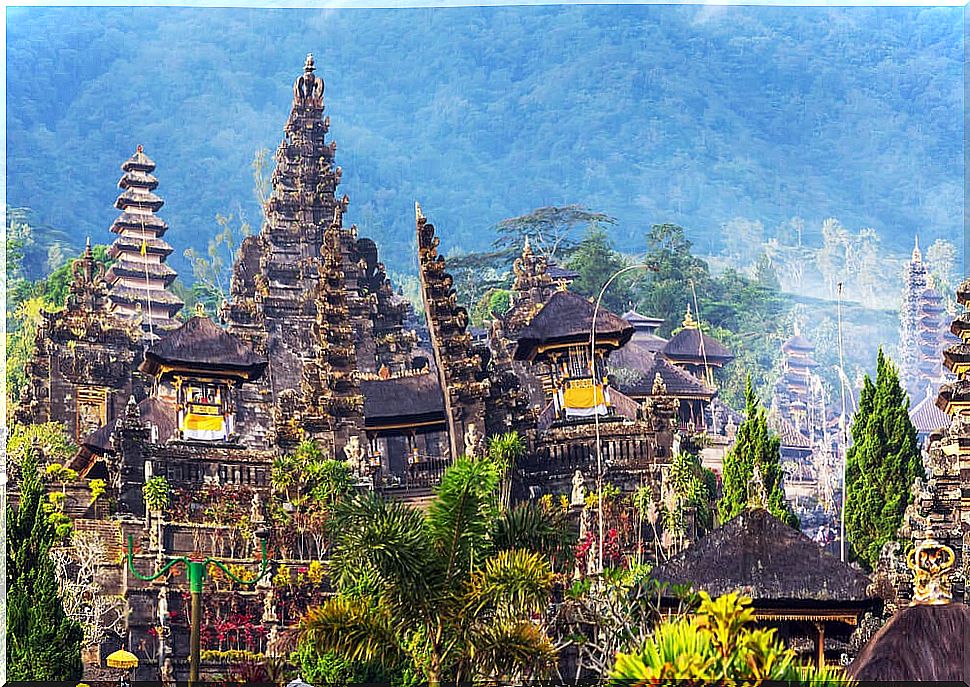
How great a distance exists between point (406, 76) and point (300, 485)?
394 cm

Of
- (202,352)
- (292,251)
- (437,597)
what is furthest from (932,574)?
(202,352)

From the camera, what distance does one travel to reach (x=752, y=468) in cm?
1472

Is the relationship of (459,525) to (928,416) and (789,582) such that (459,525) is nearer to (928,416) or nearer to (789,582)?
(789,582)

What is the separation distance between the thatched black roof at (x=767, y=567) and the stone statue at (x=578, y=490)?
6.43ft

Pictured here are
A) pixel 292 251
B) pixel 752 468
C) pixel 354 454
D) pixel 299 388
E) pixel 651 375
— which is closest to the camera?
pixel 752 468

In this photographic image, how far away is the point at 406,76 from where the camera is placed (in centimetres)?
1533

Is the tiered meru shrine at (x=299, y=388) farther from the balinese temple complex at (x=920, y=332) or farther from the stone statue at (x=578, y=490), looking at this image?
the balinese temple complex at (x=920, y=332)

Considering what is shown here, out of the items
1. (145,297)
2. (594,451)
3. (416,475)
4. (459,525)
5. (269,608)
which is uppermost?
(145,297)

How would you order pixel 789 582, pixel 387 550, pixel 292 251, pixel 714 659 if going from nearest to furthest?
pixel 714 659
pixel 387 550
pixel 789 582
pixel 292 251

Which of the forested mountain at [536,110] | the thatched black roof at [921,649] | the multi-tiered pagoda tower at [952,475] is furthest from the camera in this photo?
the forested mountain at [536,110]

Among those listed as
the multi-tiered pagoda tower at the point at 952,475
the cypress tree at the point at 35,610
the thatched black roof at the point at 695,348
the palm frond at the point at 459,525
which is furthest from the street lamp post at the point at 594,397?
the cypress tree at the point at 35,610

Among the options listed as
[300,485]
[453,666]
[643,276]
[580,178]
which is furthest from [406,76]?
[453,666]

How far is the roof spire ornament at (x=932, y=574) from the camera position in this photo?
38.2ft

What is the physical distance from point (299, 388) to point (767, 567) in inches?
189
